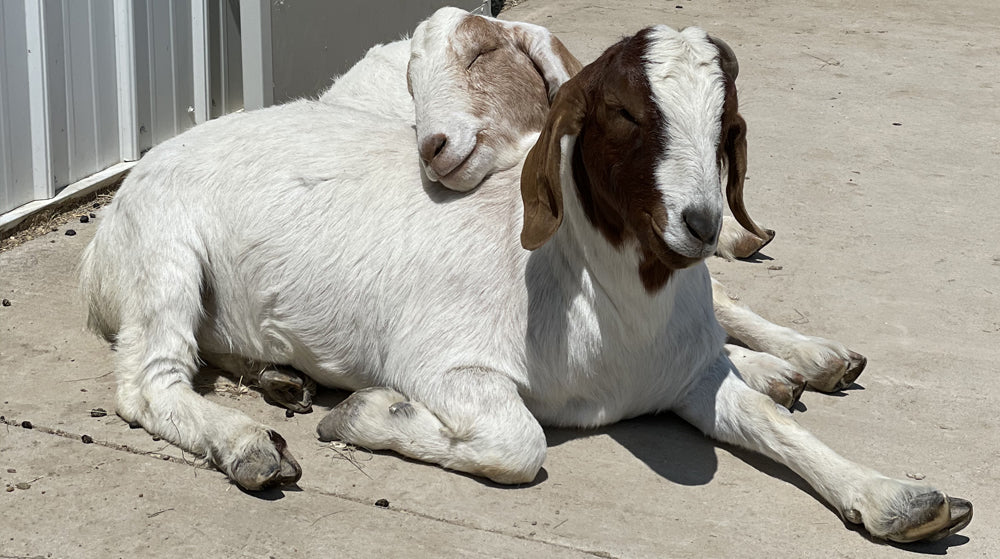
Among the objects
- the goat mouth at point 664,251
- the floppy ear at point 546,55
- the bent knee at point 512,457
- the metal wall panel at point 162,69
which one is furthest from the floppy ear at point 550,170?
the metal wall panel at point 162,69

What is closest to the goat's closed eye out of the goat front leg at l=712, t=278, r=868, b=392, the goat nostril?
the goat nostril

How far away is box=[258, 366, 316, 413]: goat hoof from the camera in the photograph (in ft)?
13.6

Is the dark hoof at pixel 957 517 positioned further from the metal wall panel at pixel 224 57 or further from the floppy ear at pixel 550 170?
the metal wall panel at pixel 224 57

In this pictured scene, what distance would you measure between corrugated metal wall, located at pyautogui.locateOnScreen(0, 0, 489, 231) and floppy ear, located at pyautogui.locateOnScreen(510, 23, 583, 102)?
7.58ft

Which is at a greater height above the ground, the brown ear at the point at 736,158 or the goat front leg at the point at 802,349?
the brown ear at the point at 736,158

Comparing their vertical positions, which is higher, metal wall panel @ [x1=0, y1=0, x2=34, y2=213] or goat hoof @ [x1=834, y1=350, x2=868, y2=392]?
metal wall panel @ [x1=0, y1=0, x2=34, y2=213]

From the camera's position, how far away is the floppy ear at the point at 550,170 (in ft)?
11.2

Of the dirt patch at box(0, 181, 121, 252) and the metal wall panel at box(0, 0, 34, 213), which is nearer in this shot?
the metal wall panel at box(0, 0, 34, 213)

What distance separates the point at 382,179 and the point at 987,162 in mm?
4259

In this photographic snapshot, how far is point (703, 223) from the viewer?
123 inches

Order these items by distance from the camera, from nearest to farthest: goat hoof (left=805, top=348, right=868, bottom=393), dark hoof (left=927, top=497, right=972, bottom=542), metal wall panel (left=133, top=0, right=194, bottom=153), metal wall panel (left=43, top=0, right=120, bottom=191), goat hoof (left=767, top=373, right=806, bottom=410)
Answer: dark hoof (left=927, top=497, right=972, bottom=542) → goat hoof (left=767, top=373, right=806, bottom=410) → goat hoof (left=805, top=348, right=868, bottom=393) → metal wall panel (left=43, top=0, right=120, bottom=191) → metal wall panel (left=133, top=0, right=194, bottom=153)

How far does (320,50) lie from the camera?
278 inches

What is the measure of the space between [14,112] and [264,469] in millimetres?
2731

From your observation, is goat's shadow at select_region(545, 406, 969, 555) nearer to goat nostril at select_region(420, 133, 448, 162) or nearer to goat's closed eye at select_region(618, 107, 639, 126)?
goat nostril at select_region(420, 133, 448, 162)
